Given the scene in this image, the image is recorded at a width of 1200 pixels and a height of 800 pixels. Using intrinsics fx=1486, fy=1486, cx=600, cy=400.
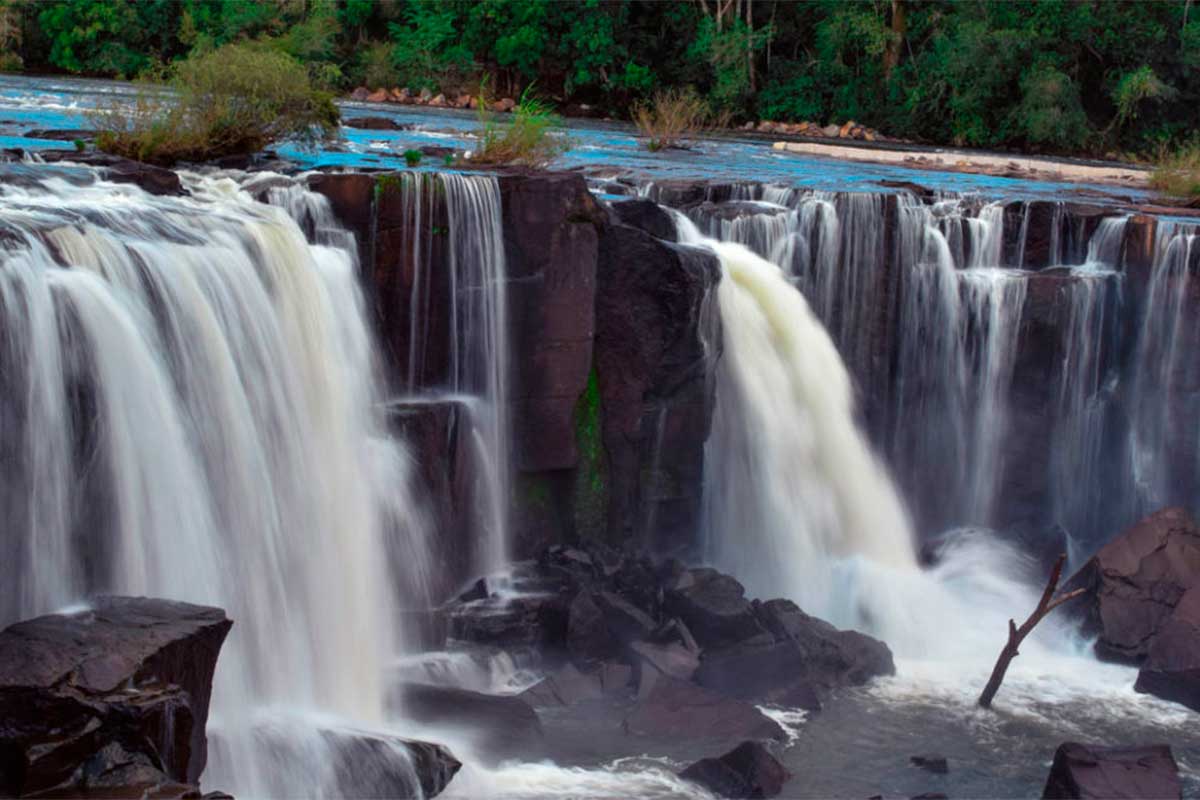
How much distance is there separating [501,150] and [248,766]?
9673mm

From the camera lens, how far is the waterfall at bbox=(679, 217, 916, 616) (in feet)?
46.4

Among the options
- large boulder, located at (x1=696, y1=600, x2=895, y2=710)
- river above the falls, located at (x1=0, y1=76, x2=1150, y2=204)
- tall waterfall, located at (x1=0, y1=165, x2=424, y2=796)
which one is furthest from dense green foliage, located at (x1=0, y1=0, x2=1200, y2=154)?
tall waterfall, located at (x1=0, y1=165, x2=424, y2=796)

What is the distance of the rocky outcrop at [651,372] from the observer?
13383 millimetres

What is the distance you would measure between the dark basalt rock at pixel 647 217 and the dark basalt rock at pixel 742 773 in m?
5.83

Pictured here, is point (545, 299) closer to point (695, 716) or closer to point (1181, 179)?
point (695, 716)

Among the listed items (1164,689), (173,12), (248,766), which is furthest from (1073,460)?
(173,12)

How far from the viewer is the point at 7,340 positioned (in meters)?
8.75

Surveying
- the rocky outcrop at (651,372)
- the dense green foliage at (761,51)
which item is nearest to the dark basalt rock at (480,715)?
the rocky outcrop at (651,372)

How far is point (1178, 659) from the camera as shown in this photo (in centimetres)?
1253

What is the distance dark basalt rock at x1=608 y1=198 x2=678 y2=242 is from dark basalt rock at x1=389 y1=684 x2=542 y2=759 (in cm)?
527

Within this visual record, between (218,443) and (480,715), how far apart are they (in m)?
2.64

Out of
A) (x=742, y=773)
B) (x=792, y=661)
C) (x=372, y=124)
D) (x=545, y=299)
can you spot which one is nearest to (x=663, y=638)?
(x=792, y=661)

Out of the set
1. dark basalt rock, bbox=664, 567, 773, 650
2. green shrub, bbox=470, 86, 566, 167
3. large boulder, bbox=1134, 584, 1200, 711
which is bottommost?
large boulder, bbox=1134, 584, 1200, 711

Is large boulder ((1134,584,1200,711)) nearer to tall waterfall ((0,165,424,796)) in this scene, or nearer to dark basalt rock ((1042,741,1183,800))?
dark basalt rock ((1042,741,1183,800))
